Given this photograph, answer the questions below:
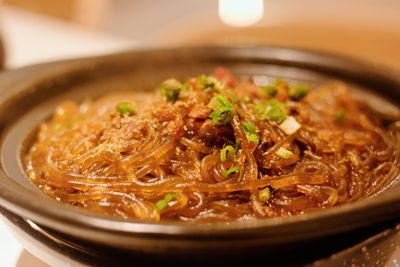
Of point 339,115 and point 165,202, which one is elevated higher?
point 339,115

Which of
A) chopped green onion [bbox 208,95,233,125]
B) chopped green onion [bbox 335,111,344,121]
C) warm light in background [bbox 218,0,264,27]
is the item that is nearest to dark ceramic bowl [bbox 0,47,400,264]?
chopped green onion [bbox 335,111,344,121]

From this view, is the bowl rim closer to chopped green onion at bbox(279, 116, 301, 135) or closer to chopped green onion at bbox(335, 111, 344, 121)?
chopped green onion at bbox(279, 116, 301, 135)

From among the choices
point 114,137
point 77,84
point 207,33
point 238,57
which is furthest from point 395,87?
point 207,33

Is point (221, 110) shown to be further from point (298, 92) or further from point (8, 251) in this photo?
point (8, 251)

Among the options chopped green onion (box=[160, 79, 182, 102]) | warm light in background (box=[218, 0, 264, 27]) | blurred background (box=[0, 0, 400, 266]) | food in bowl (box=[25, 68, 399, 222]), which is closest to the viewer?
food in bowl (box=[25, 68, 399, 222])

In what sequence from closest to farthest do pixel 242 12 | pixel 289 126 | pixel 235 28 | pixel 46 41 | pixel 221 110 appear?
pixel 221 110, pixel 289 126, pixel 46 41, pixel 235 28, pixel 242 12

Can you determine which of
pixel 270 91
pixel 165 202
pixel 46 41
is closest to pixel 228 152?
pixel 165 202

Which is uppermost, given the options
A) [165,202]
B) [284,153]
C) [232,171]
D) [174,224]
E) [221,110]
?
[221,110]
